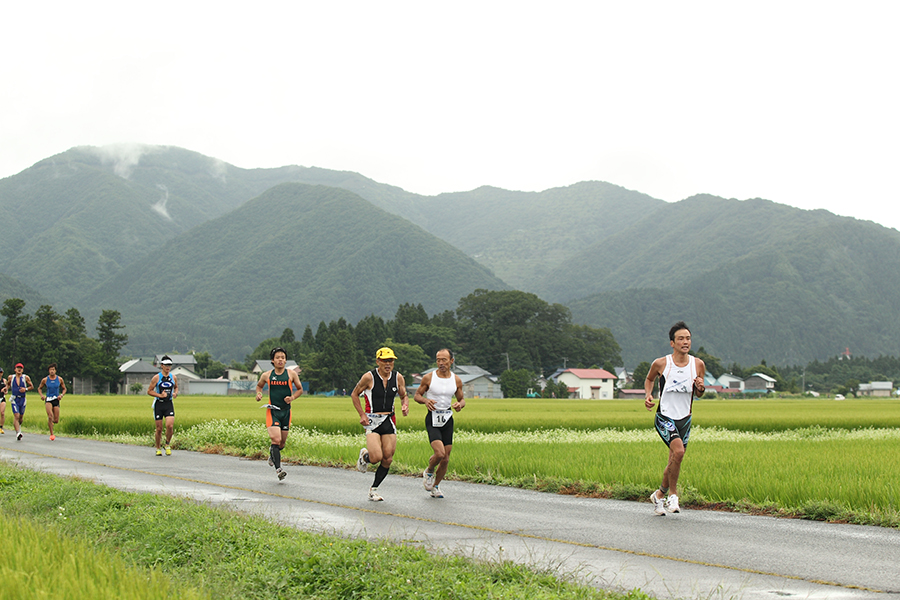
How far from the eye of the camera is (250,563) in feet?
20.9

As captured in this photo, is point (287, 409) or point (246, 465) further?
point (246, 465)

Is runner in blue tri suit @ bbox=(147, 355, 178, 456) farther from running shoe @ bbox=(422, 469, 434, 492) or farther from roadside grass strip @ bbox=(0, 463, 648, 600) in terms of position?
roadside grass strip @ bbox=(0, 463, 648, 600)

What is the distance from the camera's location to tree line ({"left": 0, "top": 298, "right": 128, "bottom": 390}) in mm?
94000

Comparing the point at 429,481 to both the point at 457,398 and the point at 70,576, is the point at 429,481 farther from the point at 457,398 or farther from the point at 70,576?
the point at 70,576

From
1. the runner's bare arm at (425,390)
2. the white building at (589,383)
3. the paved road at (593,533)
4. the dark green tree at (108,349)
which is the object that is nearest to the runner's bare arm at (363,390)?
the runner's bare arm at (425,390)

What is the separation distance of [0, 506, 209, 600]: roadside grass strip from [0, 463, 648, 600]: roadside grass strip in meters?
0.02

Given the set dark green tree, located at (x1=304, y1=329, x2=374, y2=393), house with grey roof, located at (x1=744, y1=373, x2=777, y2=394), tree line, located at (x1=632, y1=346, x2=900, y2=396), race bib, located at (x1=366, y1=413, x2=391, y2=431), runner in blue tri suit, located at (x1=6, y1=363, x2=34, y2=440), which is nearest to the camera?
race bib, located at (x1=366, y1=413, x2=391, y2=431)

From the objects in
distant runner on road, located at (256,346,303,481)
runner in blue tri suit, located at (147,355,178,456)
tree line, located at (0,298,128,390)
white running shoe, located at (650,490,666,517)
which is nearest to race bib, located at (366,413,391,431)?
distant runner on road, located at (256,346,303,481)

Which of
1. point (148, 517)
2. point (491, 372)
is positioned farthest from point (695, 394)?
point (491, 372)

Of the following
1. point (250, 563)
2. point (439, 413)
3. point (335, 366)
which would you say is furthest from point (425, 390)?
point (335, 366)

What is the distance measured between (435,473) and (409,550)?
5.96m

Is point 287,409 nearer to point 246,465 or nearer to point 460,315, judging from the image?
point 246,465

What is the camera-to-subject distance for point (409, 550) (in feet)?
22.7

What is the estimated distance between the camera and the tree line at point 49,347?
94.0 metres
